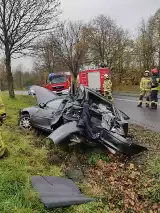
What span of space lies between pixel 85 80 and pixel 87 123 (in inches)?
583

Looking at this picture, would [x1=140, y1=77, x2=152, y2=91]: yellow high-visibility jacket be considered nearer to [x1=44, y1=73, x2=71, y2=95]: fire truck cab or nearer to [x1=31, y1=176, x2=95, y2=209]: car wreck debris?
[x1=44, y1=73, x2=71, y2=95]: fire truck cab

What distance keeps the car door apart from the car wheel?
31 centimetres

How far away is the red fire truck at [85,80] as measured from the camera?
19.8 m

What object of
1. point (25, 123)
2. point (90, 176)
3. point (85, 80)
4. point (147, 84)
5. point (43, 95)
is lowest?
point (90, 176)

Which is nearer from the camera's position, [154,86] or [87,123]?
[87,123]

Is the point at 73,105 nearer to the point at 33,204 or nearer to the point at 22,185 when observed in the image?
the point at 22,185

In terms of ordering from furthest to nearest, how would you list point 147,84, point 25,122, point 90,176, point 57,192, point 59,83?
point 59,83 → point 147,84 → point 25,122 → point 90,176 → point 57,192

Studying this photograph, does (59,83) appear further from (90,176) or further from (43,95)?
(90,176)

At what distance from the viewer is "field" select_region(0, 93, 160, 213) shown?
138 inches

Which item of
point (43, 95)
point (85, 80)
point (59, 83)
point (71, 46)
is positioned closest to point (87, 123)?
point (43, 95)

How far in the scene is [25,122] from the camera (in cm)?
833

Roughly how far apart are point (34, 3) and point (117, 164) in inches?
515

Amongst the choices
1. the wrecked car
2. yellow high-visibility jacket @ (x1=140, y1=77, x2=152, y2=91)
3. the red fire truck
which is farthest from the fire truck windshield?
the wrecked car

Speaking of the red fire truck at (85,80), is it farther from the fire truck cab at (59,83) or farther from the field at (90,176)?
the field at (90,176)
